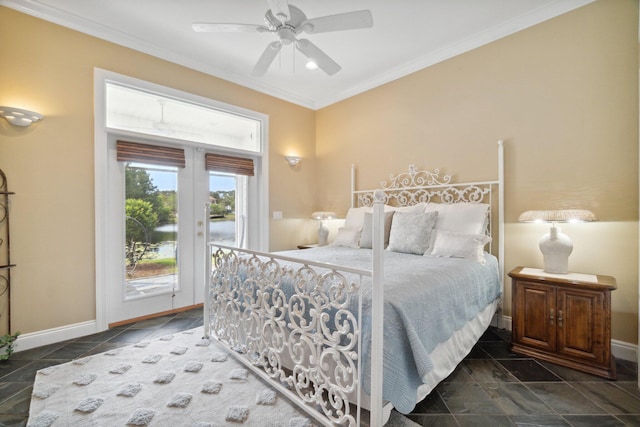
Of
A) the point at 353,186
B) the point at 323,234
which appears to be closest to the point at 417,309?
the point at 323,234

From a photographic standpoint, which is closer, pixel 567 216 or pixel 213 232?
pixel 567 216

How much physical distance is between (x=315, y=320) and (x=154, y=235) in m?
2.57

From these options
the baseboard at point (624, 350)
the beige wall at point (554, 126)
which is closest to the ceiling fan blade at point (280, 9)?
the beige wall at point (554, 126)

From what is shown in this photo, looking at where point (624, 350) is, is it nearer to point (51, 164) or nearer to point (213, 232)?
point (213, 232)

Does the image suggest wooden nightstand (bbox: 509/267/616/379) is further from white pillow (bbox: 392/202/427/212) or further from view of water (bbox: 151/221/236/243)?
view of water (bbox: 151/221/236/243)

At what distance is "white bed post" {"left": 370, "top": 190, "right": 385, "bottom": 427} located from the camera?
1.30 meters

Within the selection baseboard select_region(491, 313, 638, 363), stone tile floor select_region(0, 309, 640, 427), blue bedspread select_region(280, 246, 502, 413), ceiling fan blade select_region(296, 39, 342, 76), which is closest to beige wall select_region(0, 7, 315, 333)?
stone tile floor select_region(0, 309, 640, 427)

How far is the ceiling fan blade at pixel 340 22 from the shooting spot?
1.99m

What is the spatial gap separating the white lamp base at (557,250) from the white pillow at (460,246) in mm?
456

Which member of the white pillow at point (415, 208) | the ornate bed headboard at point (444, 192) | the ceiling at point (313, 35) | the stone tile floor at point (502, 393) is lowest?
the stone tile floor at point (502, 393)

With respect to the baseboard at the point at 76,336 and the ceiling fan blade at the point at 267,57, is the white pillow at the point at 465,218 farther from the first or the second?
the ceiling fan blade at the point at 267,57

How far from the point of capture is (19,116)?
2.37 m

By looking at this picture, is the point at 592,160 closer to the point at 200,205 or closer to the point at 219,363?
the point at 219,363

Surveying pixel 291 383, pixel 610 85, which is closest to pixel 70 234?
pixel 291 383
